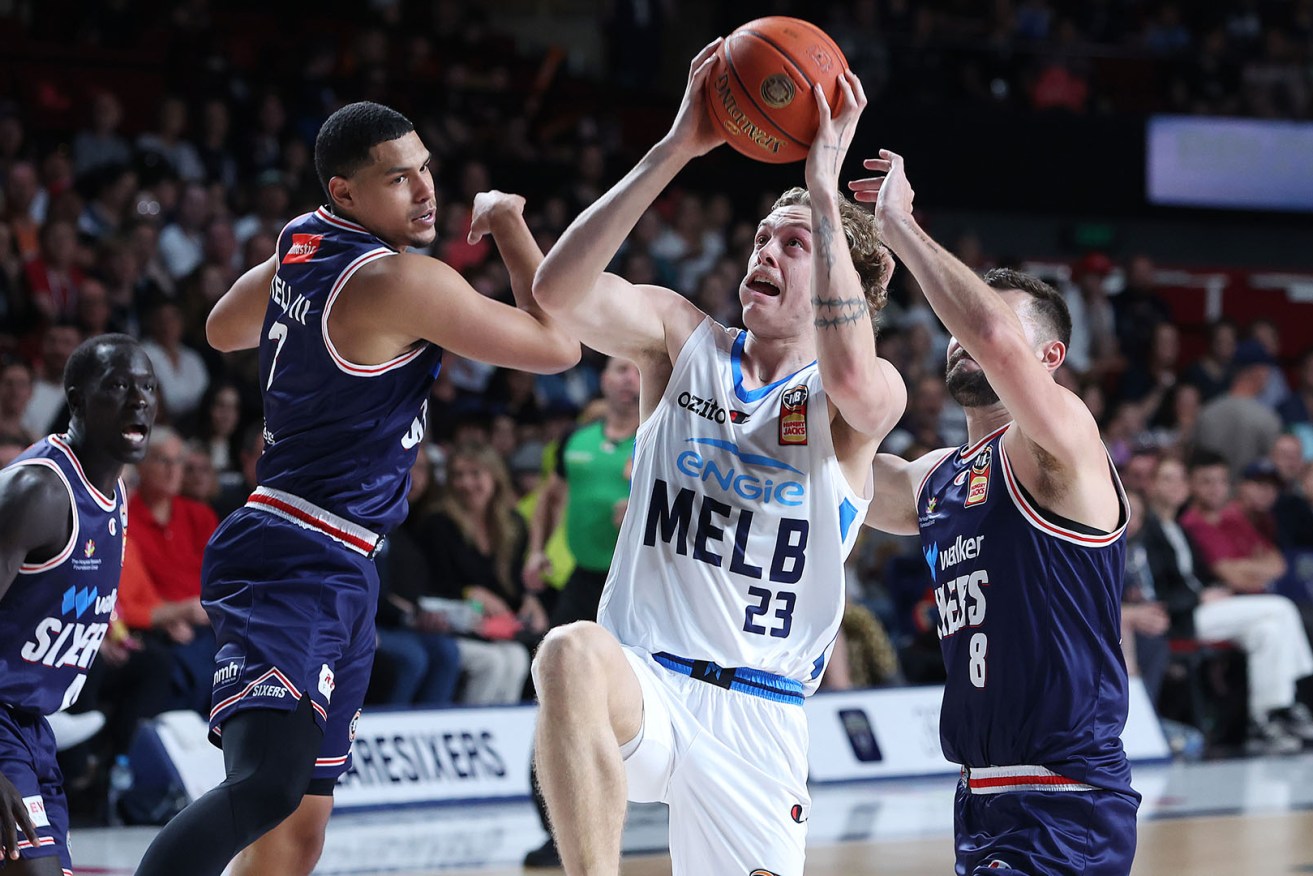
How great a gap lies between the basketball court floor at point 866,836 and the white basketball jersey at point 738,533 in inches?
111

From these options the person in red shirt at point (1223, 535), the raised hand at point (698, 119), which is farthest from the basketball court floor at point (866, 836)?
the raised hand at point (698, 119)

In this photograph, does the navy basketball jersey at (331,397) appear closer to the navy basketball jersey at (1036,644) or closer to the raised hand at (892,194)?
the raised hand at (892,194)

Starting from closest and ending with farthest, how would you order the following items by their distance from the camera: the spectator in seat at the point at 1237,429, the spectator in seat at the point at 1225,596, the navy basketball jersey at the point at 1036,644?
the navy basketball jersey at the point at 1036,644 < the spectator in seat at the point at 1225,596 < the spectator in seat at the point at 1237,429

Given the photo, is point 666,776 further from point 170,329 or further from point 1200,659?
point 1200,659

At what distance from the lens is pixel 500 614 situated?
31.1ft

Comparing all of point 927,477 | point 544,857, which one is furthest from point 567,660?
point 544,857

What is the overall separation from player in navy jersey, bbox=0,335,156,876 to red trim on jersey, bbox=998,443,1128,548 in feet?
7.20

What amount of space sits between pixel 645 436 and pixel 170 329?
619 centimetres

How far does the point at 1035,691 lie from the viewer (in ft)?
12.5

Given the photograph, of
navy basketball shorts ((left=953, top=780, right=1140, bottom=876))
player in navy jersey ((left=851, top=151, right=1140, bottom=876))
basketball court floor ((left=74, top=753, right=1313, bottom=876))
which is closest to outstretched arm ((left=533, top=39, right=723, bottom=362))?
player in navy jersey ((left=851, top=151, right=1140, bottom=876))

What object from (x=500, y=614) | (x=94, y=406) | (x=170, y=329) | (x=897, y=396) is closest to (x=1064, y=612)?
(x=897, y=396)

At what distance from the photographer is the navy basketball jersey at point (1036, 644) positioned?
379 centimetres

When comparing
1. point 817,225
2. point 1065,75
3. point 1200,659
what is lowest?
point 1200,659

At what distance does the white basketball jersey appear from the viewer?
163 inches
